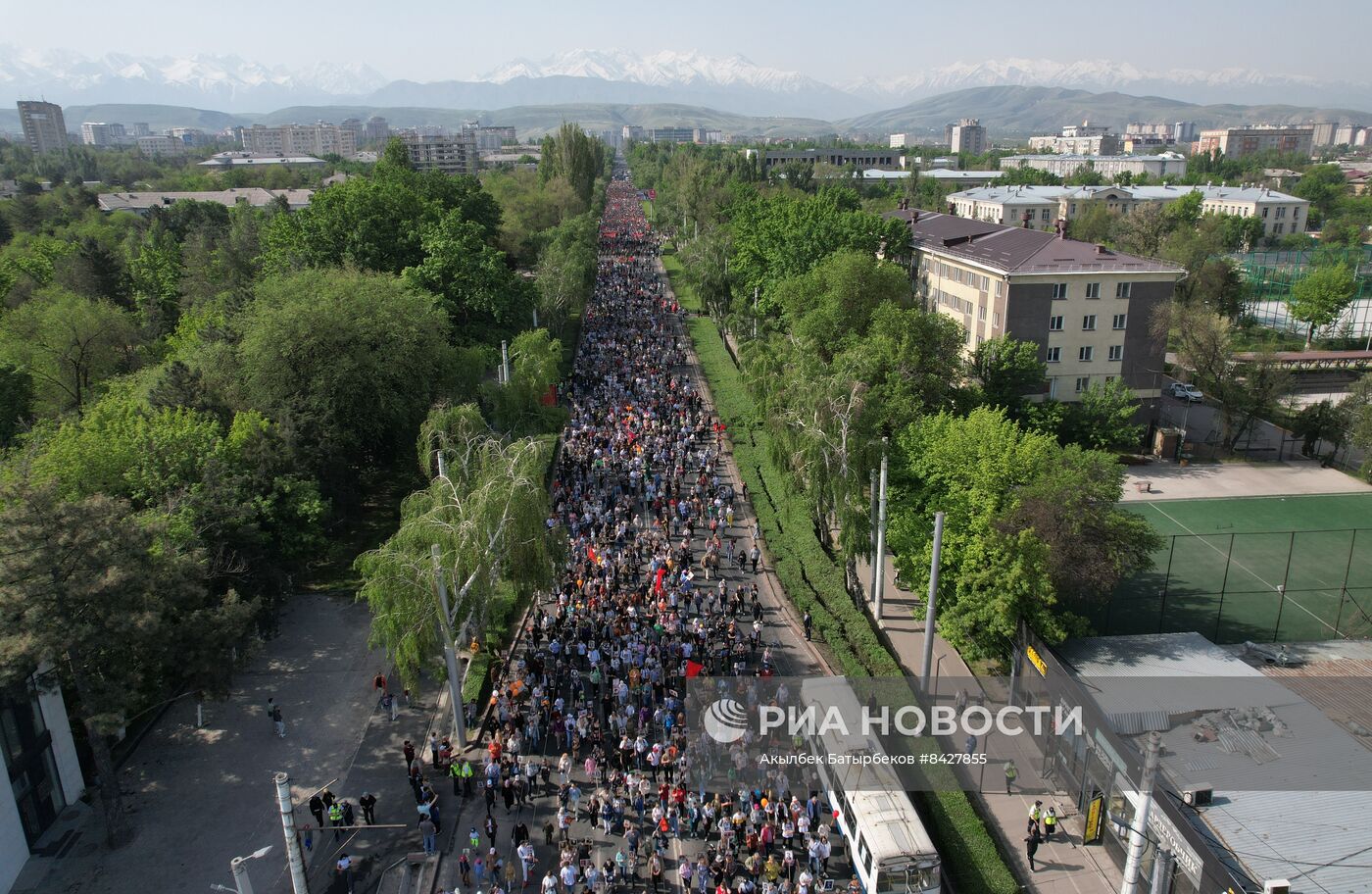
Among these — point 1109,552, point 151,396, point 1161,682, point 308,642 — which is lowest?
point 308,642

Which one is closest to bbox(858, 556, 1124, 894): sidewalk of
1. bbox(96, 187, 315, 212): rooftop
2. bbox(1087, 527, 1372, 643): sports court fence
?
bbox(1087, 527, 1372, 643): sports court fence

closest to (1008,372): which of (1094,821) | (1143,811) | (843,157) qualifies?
(1094,821)

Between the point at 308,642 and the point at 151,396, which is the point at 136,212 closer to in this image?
the point at 151,396

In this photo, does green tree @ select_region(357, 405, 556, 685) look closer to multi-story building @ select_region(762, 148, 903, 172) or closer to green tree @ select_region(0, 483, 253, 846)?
green tree @ select_region(0, 483, 253, 846)

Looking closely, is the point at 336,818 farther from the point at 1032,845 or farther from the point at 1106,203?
the point at 1106,203

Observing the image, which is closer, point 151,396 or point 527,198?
point 151,396

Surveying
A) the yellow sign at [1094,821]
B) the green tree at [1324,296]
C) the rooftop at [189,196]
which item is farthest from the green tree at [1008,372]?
the rooftop at [189,196]

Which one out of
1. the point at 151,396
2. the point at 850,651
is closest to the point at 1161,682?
the point at 850,651
